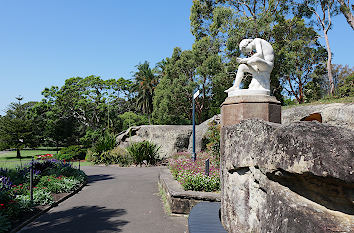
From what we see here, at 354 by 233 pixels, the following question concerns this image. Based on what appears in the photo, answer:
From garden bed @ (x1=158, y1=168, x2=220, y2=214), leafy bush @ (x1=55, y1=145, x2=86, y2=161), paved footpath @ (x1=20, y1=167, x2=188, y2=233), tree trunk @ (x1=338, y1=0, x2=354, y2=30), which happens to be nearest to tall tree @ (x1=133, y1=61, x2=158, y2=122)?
leafy bush @ (x1=55, y1=145, x2=86, y2=161)

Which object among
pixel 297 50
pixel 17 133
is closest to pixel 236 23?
pixel 297 50

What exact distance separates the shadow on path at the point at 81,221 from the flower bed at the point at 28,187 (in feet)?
1.51

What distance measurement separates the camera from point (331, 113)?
1021 centimetres

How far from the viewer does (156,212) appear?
6.07 m

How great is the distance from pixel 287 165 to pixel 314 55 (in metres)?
21.5

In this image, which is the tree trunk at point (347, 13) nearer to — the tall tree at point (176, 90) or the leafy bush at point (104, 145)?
the tall tree at point (176, 90)

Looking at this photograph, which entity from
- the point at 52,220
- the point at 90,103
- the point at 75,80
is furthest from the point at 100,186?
the point at 75,80

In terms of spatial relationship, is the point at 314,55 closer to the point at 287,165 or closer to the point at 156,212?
the point at 156,212

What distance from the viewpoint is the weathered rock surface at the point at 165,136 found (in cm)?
1592

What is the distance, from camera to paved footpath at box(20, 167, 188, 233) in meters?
5.05

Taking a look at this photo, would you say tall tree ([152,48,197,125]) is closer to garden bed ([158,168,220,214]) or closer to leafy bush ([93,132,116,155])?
leafy bush ([93,132,116,155])

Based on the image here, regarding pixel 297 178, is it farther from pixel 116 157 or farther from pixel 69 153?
pixel 116 157

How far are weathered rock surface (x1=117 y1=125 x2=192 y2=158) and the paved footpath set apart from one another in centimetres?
705

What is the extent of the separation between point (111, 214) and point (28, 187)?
121 inches
